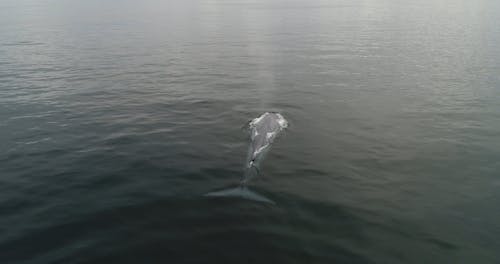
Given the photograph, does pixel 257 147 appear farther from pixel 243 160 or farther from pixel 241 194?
pixel 241 194

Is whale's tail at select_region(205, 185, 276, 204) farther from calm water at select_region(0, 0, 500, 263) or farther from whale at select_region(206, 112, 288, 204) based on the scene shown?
calm water at select_region(0, 0, 500, 263)

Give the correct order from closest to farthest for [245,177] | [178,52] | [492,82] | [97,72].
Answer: [245,177], [492,82], [97,72], [178,52]

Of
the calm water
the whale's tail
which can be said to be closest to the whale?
the whale's tail

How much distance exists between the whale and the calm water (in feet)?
1.94

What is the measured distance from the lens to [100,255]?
1563 centimetres

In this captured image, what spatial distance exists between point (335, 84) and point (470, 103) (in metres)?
14.2

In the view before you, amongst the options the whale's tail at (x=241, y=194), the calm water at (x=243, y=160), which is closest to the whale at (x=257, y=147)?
the whale's tail at (x=241, y=194)

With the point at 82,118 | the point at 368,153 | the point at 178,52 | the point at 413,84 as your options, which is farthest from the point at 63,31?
the point at 368,153

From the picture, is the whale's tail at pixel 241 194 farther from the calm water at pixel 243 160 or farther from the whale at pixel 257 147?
the calm water at pixel 243 160

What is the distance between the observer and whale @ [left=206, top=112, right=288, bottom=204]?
20344 mm

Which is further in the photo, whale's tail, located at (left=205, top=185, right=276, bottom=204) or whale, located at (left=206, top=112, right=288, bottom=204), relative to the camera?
whale, located at (left=206, top=112, right=288, bottom=204)

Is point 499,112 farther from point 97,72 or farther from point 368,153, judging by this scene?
point 97,72

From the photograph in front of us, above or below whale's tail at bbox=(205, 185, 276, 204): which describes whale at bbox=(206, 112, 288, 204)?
above

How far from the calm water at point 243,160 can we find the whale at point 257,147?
59cm
